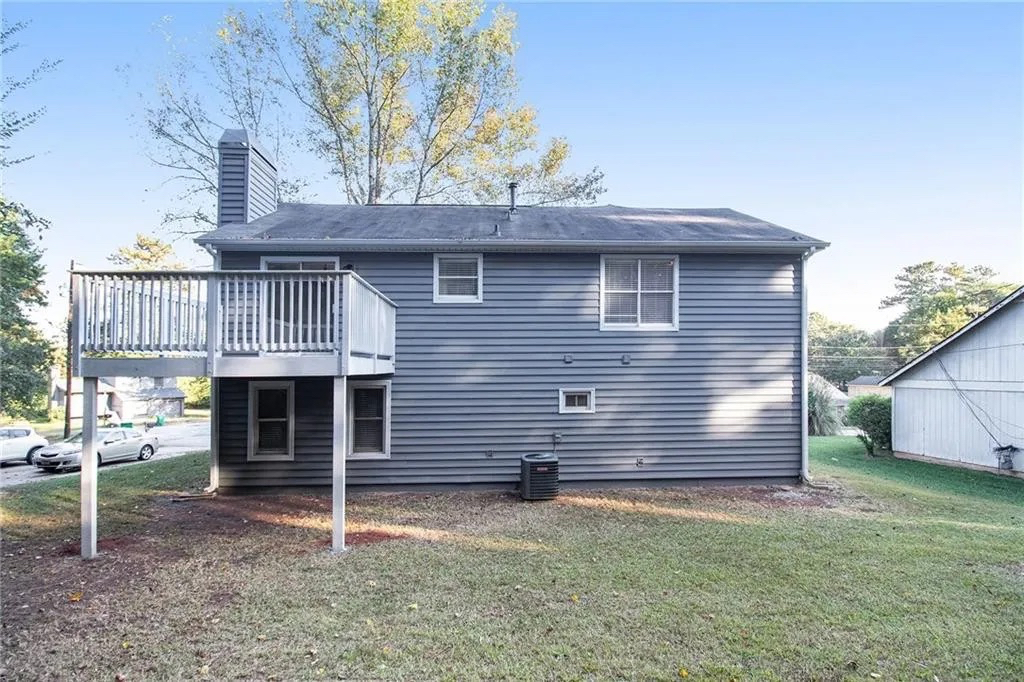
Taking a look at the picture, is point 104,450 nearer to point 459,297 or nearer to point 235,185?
point 235,185

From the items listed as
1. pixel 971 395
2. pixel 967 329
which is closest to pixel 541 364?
pixel 967 329

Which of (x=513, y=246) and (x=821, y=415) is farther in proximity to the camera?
(x=821, y=415)

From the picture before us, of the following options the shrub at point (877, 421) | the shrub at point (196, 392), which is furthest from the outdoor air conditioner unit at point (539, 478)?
the shrub at point (196, 392)

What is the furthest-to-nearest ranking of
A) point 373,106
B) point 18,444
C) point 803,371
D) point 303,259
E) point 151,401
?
point 151,401 → point 373,106 → point 18,444 → point 803,371 → point 303,259

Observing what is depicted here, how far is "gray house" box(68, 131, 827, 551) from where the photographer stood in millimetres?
8570

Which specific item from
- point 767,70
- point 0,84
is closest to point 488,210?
point 767,70

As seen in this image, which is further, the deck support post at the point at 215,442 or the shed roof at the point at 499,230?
the shed roof at the point at 499,230

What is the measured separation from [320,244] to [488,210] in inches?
153

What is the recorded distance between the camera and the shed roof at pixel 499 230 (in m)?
8.51

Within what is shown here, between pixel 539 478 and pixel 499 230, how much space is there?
4.30m

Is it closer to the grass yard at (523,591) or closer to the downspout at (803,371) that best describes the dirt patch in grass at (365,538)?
the grass yard at (523,591)

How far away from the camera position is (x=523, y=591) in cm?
457

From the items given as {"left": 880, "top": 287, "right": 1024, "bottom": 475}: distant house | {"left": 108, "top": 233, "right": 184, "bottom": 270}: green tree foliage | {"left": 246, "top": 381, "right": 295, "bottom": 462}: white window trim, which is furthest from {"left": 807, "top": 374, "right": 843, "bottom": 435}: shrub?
{"left": 108, "top": 233, "right": 184, "bottom": 270}: green tree foliage

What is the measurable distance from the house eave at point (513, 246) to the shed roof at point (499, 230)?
0.6 inches
